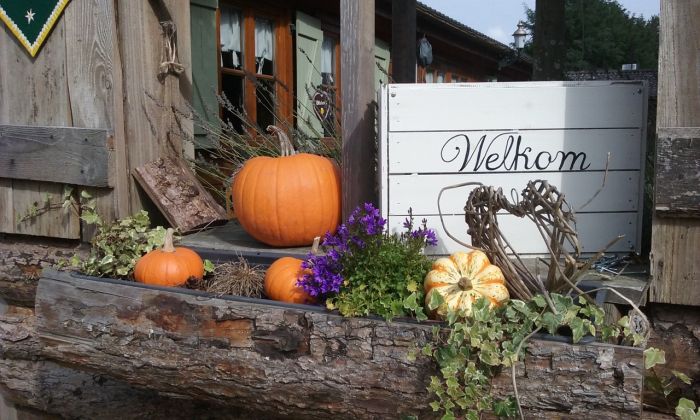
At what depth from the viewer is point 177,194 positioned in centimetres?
371

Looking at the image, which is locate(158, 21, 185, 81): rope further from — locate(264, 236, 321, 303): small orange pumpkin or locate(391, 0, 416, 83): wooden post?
locate(391, 0, 416, 83): wooden post

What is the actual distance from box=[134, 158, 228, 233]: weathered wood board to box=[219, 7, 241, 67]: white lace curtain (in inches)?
95.6

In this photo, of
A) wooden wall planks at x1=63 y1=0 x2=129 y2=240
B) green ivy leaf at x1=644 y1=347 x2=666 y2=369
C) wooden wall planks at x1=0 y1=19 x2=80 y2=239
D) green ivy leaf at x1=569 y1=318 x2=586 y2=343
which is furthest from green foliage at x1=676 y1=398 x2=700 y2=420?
wooden wall planks at x1=0 y1=19 x2=80 y2=239

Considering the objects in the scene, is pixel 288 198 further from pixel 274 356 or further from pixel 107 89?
pixel 107 89

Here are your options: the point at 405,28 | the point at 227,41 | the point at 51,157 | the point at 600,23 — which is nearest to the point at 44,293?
the point at 51,157

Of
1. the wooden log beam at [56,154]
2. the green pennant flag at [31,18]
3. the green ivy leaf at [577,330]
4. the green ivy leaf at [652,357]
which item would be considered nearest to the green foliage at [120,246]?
the wooden log beam at [56,154]

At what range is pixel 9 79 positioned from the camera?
12.8 ft

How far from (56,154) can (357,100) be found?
1.71 m

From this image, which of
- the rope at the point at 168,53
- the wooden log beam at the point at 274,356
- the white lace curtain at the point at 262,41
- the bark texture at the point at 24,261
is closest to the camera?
the wooden log beam at the point at 274,356

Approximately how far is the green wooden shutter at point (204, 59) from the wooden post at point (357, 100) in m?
2.23

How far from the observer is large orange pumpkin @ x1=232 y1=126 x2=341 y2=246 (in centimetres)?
323

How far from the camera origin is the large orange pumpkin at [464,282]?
90.1 inches

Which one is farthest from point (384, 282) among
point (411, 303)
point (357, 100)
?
point (357, 100)

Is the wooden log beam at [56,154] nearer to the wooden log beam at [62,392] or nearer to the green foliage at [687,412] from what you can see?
the wooden log beam at [62,392]
